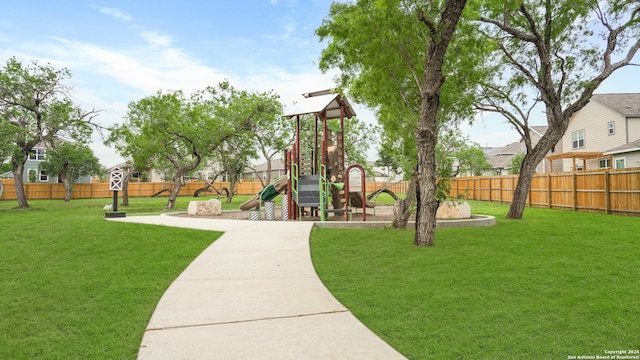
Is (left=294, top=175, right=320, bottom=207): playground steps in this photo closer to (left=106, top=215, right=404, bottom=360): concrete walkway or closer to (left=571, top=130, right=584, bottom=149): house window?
(left=106, top=215, right=404, bottom=360): concrete walkway

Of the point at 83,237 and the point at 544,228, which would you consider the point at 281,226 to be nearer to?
the point at 83,237

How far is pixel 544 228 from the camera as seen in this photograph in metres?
10.7

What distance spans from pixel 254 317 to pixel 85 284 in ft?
9.50

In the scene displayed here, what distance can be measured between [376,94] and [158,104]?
14.0 m

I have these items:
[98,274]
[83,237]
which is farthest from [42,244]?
[98,274]

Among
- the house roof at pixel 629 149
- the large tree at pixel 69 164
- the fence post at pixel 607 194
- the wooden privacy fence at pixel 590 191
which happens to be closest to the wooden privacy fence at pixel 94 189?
the large tree at pixel 69 164

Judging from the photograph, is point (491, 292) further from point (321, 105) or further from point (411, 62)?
point (321, 105)

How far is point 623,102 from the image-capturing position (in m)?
27.7

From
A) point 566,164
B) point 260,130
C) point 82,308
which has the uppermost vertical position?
point 260,130

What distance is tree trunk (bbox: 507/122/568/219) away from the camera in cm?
1346

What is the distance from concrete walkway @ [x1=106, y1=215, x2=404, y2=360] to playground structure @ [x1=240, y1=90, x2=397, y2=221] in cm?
614

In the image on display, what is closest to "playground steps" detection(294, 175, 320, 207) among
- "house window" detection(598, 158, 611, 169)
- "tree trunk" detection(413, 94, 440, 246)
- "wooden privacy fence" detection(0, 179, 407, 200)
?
"tree trunk" detection(413, 94, 440, 246)

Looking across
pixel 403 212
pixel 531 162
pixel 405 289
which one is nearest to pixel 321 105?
pixel 403 212

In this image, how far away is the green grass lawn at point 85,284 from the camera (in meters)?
3.68
